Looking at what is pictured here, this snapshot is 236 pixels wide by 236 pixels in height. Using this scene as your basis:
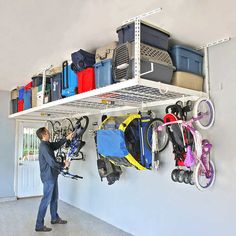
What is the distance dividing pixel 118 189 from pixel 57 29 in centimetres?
273

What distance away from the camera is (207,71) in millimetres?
3055

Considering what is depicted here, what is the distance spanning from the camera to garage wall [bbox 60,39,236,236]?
2.78m

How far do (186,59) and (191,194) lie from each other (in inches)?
64.2

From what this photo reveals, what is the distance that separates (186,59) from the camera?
115 inches

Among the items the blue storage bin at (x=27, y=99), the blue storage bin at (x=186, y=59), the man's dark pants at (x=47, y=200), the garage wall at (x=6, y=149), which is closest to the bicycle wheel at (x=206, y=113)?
the blue storage bin at (x=186, y=59)

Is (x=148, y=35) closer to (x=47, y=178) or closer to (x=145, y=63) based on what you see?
(x=145, y=63)

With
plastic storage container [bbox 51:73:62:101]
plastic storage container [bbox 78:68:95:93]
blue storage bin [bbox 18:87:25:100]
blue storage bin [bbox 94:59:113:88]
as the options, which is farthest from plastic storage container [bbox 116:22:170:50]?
blue storage bin [bbox 18:87:25:100]

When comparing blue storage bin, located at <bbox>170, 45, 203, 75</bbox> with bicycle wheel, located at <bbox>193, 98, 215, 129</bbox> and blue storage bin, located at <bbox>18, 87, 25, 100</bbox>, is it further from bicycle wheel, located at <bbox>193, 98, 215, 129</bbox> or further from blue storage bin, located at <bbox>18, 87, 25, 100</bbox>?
Result: blue storage bin, located at <bbox>18, 87, 25, 100</bbox>

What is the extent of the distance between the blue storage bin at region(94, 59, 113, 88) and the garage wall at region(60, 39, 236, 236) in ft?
4.06

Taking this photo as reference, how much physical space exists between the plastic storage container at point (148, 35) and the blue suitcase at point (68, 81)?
1.10m

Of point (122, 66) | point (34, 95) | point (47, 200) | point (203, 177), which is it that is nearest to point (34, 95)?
point (34, 95)

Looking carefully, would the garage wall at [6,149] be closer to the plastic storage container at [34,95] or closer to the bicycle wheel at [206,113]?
the plastic storage container at [34,95]

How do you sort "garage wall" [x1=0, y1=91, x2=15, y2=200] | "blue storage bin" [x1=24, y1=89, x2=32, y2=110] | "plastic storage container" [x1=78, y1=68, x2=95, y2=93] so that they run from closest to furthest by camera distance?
"plastic storage container" [x1=78, y1=68, x2=95, y2=93] < "blue storage bin" [x1=24, y1=89, x2=32, y2=110] < "garage wall" [x1=0, y1=91, x2=15, y2=200]

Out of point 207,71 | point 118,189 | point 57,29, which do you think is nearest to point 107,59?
point 57,29
